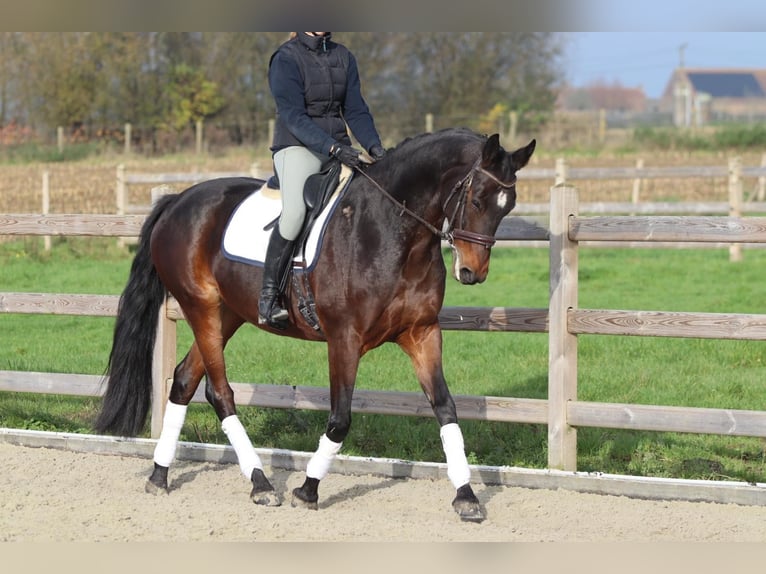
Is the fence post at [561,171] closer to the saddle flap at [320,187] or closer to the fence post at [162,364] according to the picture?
the fence post at [162,364]

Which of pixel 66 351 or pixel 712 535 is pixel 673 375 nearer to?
pixel 712 535

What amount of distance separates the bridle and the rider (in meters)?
0.57

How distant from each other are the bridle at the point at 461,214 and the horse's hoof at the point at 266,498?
1722mm

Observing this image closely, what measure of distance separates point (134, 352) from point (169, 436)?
67cm

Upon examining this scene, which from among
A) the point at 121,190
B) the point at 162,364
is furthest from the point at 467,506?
the point at 121,190

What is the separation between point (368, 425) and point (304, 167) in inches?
97.8

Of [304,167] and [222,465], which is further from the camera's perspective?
[222,465]

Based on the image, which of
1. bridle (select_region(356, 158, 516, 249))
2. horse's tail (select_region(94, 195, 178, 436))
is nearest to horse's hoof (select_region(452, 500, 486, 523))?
bridle (select_region(356, 158, 516, 249))

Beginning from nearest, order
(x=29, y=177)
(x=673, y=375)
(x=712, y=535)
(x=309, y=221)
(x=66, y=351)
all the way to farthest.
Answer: (x=712, y=535), (x=309, y=221), (x=673, y=375), (x=66, y=351), (x=29, y=177)

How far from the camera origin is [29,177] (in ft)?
82.6

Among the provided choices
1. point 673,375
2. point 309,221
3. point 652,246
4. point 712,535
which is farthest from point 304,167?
point 652,246

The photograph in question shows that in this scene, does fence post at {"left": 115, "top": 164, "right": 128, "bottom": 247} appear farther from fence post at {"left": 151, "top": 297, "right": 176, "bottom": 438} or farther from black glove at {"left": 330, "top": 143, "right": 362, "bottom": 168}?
black glove at {"left": 330, "top": 143, "right": 362, "bottom": 168}

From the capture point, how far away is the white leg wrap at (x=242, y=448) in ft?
20.2

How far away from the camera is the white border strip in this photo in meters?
5.96
